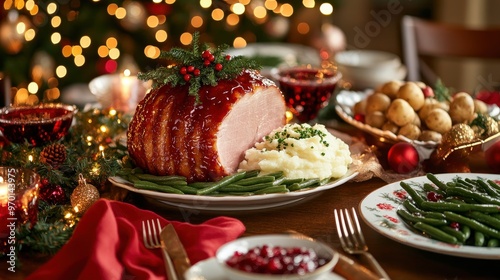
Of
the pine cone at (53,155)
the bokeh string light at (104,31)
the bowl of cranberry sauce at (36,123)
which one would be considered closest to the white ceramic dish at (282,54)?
the bokeh string light at (104,31)

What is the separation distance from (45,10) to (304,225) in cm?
364

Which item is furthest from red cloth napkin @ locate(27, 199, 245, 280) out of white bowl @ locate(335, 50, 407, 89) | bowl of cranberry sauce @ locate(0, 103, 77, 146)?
white bowl @ locate(335, 50, 407, 89)

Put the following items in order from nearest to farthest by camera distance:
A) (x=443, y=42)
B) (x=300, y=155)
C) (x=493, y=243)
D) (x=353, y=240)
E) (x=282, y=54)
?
(x=493, y=243) → (x=353, y=240) → (x=300, y=155) → (x=443, y=42) → (x=282, y=54)

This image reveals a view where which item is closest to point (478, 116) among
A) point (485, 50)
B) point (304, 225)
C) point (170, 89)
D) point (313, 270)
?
point (304, 225)

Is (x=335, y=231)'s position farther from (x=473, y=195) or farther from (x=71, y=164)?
(x=71, y=164)

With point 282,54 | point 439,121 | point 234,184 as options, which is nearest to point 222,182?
point 234,184

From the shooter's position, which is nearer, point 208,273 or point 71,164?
point 208,273

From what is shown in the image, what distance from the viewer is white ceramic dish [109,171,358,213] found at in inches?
71.0

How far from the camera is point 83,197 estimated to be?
1.87 m

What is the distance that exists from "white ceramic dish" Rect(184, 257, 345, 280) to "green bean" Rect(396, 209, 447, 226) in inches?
14.4

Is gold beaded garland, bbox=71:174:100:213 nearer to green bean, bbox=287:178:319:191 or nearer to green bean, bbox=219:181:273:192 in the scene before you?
green bean, bbox=219:181:273:192

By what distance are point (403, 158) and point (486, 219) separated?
60cm

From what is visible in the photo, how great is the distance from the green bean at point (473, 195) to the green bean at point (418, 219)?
16 centimetres

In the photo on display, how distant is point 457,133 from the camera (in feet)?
7.28
